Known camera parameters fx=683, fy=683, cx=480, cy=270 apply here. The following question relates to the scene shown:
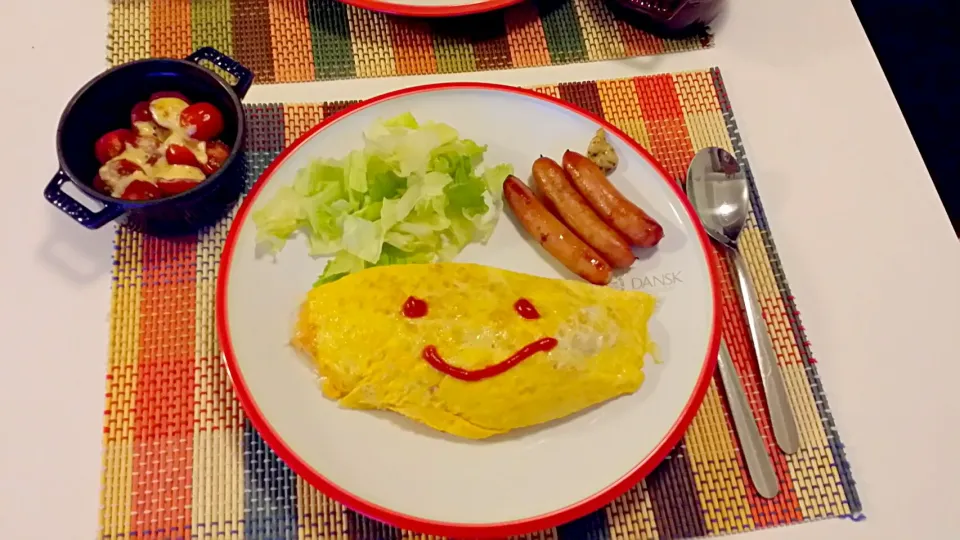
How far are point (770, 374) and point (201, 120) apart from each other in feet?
A: 5.87

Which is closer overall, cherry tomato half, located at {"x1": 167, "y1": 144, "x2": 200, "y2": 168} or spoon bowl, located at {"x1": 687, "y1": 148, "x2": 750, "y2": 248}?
cherry tomato half, located at {"x1": 167, "y1": 144, "x2": 200, "y2": 168}

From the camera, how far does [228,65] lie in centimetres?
211

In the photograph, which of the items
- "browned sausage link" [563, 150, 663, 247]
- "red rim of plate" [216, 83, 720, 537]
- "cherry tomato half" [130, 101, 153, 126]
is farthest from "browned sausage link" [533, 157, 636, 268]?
"cherry tomato half" [130, 101, 153, 126]

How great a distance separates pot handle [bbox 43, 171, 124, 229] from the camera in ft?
5.98

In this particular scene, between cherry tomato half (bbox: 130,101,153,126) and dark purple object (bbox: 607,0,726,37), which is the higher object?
dark purple object (bbox: 607,0,726,37)

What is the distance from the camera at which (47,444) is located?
1783 millimetres

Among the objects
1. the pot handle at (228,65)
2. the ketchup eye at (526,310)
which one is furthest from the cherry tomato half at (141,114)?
the ketchup eye at (526,310)

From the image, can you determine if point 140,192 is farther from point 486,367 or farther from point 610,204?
point 610,204

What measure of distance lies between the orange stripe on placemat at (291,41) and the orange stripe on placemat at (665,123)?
3.83ft

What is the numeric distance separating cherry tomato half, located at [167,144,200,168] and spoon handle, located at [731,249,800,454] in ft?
5.41

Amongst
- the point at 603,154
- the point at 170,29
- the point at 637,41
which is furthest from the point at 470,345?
the point at 170,29

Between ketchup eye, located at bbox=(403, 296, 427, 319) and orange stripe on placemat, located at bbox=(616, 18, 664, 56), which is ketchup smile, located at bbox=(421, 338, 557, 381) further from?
orange stripe on placemat, located at bbox=(616, 18, 664, 56)

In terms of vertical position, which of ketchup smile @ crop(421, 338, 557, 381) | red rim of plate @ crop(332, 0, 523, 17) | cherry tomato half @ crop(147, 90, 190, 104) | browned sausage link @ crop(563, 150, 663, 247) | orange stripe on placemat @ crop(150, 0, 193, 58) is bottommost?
ketchup smile @ crop(421, 338, 557, 381)

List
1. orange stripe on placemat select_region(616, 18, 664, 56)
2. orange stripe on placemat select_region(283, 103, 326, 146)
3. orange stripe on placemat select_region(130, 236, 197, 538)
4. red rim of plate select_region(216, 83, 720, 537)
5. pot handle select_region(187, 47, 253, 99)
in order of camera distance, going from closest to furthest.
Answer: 1. red rim of plate select_region(216, 83, 720, 537)
2. orange stripe on placemat select_region(130, 236, 197, 538)
3. pot handle select_region(187, 47, 253, 99)
4. orange stripe on placemat select_region(283, 103, 326, 146)
5. orange stripe on placemat select_region(616, 18, 664, 56)
